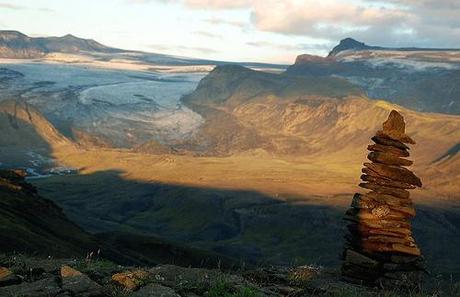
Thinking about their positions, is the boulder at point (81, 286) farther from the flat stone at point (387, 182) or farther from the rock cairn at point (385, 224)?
the flat stone at point (387, 182)

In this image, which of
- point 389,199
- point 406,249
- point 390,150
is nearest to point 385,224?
point 389,199

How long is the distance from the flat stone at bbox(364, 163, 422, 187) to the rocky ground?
7.56m

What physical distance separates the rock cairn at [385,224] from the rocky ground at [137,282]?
4623 millimetres

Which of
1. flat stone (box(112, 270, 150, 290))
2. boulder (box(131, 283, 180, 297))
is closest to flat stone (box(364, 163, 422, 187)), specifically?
flat stone (box(112, 270, 150, 290))

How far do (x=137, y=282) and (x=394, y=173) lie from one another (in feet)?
44.9

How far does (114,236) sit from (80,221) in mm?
79400

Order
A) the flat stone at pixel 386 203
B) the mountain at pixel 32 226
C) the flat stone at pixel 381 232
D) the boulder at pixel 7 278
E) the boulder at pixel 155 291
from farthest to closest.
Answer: the mountain at pixel 32 226
the flat stone at pixel 386 203
the flat stone at pixel 381 232
the boulder at pixel 7 278
the boulder at pixel 155 291

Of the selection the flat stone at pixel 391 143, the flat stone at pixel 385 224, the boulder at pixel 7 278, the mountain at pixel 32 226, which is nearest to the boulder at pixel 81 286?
the boulder at pixel 7 278

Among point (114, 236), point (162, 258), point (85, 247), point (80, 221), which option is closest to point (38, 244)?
point (85, 247)

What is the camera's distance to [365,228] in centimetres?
2409

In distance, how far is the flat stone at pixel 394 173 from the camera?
25000 mm

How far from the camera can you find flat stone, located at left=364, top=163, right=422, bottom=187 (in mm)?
25000

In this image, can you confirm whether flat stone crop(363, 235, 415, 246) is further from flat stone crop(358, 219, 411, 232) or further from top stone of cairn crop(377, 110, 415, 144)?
top stone of cairn crop(377, 110, 415, 144)

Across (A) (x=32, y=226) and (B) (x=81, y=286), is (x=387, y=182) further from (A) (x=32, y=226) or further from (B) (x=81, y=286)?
(A) (x=32, y=226)
